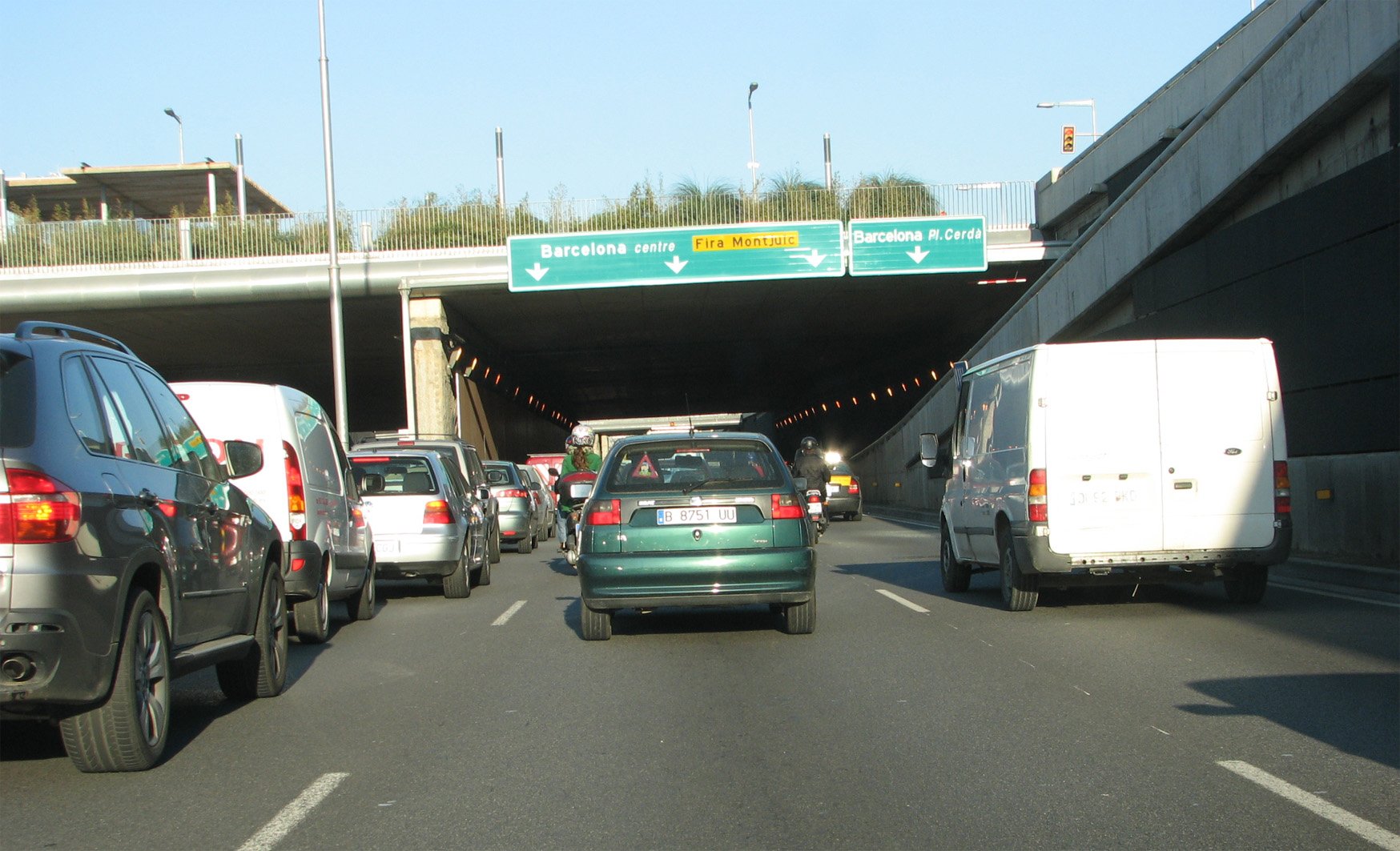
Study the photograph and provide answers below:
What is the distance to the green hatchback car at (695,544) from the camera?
388 inches

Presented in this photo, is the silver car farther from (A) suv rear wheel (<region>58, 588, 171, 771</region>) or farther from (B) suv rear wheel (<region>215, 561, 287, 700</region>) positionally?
(A) suv rear wheel (<region>58, 588, 171, 771</region>)

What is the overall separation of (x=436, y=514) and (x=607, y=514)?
16.2ft

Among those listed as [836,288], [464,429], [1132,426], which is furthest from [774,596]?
[464,429]

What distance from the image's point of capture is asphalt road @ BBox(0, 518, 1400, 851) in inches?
196

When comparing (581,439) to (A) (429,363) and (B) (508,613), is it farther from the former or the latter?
(A) (429,363)

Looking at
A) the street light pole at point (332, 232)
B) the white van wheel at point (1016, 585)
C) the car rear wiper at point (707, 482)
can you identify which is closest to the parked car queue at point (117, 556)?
the car rear wiper at point (707, 482)

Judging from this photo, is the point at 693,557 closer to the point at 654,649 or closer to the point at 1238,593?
the point at 654,649

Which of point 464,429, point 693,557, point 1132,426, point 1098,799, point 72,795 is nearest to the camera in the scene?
point 1098,799

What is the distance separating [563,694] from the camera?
317 inches

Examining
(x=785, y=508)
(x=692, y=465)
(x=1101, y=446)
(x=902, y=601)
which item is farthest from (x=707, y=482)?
(x=902, y=601)

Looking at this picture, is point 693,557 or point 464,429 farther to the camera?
point 464,429

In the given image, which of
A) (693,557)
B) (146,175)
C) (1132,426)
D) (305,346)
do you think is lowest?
(693,557)

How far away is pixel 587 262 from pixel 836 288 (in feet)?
22.1

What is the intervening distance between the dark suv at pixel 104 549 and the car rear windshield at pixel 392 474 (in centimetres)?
737
